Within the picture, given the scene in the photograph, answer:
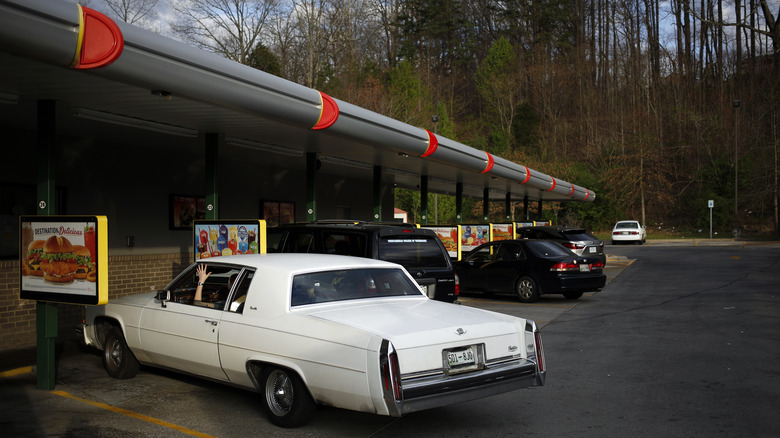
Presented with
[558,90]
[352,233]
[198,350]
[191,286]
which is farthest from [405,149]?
[558,90]

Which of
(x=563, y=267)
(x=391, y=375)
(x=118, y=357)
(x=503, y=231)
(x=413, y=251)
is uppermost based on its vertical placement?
(x=503, y=231)

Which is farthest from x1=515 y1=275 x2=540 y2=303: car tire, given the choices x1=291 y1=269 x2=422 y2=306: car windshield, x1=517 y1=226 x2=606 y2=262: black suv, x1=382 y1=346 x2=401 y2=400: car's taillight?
x1=382 y1=346 x2=401 y2=400: car's taillight

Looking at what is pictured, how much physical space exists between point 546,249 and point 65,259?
11075 millimetres

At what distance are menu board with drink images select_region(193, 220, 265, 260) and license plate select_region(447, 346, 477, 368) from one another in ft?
16.3

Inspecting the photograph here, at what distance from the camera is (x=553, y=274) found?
1534cm

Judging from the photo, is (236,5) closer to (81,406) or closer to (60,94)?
(60,94)

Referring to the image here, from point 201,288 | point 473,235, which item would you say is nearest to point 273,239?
point 201,288

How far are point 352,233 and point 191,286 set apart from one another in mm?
3401

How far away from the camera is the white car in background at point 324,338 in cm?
546

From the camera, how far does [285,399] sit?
20.0ft

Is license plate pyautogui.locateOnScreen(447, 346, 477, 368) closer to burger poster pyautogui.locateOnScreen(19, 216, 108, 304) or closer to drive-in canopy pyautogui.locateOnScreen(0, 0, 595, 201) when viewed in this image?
burger poster pyautogui.locateOnScreen(19, 216, 108, 304)

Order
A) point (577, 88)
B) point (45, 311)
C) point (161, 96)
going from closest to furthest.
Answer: point (45, 311)
point (161, 96)
point (577, 88)

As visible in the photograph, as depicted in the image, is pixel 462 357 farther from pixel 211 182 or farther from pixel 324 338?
pixel 211 182

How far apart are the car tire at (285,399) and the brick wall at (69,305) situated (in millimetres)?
5843
